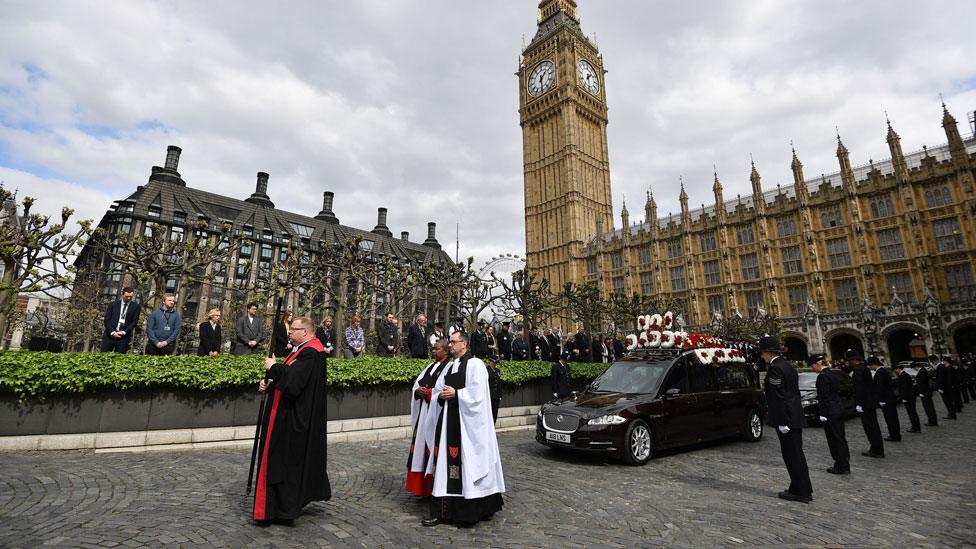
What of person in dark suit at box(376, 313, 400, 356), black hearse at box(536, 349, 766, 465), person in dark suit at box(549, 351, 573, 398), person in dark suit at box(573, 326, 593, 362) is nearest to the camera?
black hearse at box(536, 349, 766, 465)

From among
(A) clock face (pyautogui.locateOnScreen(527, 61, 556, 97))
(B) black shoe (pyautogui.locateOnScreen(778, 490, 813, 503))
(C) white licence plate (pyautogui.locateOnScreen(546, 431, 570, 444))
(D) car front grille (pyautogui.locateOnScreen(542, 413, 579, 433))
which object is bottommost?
(B) black shoe (pyautogui.locateOnScreen(778, 490, 813, 503))

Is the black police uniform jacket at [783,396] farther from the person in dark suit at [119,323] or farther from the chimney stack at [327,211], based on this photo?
the chimney stack at [327,211]

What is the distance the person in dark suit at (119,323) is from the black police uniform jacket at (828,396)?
13509 millimetres

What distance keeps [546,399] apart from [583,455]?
4.80 m

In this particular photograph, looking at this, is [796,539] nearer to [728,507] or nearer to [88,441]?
[728,507]

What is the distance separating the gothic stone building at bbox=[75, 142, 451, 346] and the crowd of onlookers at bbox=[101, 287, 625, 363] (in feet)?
94.4

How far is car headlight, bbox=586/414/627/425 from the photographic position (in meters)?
7.21

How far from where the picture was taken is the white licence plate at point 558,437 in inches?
293

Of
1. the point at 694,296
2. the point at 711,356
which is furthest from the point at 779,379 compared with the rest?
the point at 694,296

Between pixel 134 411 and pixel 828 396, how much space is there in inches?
470

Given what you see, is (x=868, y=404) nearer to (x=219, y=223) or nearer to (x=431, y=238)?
(x=219, y=223)

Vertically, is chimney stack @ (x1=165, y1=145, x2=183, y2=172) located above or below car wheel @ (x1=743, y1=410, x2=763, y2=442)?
above

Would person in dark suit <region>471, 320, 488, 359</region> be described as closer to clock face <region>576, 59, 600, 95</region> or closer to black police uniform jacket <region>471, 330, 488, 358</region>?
black police uniform jacket <region>471, 330, 488, 358</region>

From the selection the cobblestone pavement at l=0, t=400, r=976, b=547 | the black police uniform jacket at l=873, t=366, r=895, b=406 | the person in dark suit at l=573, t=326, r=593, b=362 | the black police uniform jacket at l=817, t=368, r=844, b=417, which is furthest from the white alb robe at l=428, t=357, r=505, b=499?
the person in dark suit at l=573, t=326, r=593, b=362
